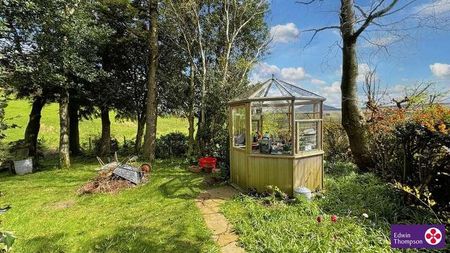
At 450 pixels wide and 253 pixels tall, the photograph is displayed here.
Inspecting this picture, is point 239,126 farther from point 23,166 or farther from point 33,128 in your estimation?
point 33,128

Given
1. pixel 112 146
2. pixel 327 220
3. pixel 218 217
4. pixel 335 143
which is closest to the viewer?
pixel 327 220

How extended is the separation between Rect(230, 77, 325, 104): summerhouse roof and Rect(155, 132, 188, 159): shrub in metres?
7.40

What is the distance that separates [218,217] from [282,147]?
2.39 metres

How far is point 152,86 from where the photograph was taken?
1237cm

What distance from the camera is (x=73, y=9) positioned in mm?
9688

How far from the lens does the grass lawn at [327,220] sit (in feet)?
13.6

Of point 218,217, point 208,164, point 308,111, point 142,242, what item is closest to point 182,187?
point 208,164

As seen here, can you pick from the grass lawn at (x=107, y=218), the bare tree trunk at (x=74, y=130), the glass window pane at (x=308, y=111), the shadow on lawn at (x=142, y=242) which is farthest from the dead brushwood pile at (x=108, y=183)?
Result: the bare tree trunk at (x=74, y=130)

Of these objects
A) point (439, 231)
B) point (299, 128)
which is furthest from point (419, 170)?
point (299, 128)

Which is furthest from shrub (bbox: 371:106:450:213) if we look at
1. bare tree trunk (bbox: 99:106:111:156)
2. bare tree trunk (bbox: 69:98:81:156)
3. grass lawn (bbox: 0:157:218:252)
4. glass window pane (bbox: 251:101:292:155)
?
bare tree trunk (bbox: 69:98:81:156)

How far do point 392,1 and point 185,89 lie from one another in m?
9.42

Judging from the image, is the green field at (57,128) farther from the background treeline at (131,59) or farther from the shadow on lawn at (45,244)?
the shadow on lawn at (45,244)

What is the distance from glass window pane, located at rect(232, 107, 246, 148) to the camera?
775cm

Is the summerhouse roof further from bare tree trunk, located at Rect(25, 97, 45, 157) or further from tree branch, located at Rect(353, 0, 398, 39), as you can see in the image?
bare tree trunk, located at Rect(25, 97, 45, 157)
